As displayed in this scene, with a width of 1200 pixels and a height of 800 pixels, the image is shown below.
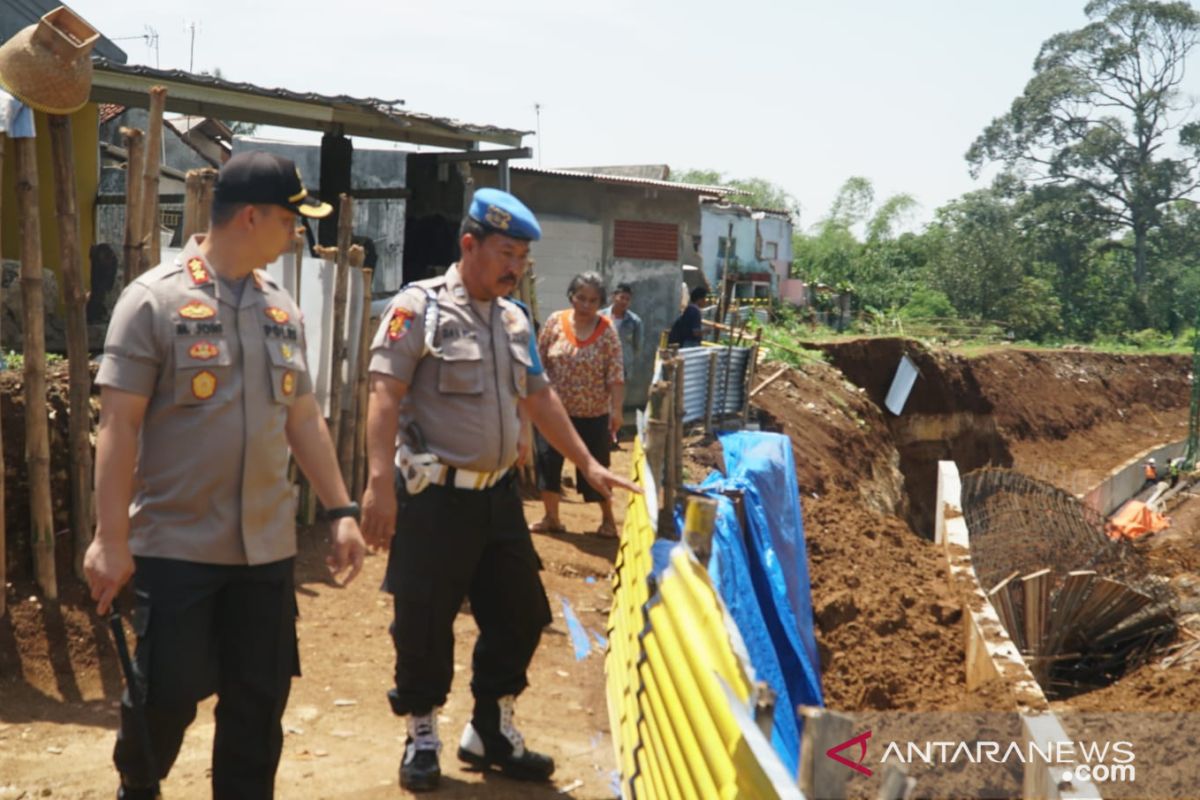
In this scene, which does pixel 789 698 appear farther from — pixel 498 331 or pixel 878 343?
pixel 878 343

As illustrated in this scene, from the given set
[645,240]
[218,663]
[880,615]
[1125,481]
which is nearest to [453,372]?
[218,663]

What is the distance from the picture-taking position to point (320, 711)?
205 inches

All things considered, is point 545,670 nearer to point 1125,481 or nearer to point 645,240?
point 645,240

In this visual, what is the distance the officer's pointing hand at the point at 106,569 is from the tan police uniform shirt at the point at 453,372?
1216 millimetres

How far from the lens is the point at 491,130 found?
1191 centimetres

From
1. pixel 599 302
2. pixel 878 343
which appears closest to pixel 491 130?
pixel 599 302

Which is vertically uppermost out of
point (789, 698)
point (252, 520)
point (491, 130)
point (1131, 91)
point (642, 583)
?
point (1131, 91)

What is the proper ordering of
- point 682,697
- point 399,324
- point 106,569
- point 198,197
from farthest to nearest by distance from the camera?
point 198,197, point 399,324, point 682,697, point 106,569

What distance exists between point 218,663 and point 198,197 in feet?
10.7

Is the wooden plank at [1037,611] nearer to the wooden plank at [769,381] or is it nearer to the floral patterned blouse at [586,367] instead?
the floral patterned blouse at [586,367]

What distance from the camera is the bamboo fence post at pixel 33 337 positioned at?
533 centimetres

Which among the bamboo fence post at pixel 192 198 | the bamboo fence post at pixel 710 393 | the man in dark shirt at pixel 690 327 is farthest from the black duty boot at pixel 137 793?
the man in dark shirt at pixel 690 327

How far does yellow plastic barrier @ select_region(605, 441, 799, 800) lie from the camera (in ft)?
8.66

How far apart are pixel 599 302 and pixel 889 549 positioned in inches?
105
